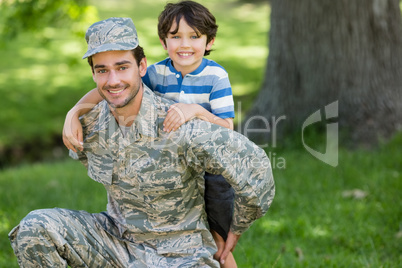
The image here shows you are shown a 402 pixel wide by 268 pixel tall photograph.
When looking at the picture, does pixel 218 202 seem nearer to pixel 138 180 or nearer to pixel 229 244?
pixel 229 244

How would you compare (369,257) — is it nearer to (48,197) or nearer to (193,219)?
(193,219)

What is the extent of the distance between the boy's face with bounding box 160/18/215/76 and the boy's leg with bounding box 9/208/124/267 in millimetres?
1039

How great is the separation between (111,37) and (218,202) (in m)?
1.12

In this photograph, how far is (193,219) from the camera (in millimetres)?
3201

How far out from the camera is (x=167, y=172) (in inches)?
121

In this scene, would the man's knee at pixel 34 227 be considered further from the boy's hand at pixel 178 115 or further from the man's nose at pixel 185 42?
the man's nose at pixel 185 42

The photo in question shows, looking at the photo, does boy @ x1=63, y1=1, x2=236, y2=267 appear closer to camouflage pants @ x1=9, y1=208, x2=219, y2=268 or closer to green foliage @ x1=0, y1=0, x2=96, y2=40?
Result: camouflage pants @ x1=9, y1=208, x2=219, y2=268

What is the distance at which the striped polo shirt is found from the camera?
3141 mm

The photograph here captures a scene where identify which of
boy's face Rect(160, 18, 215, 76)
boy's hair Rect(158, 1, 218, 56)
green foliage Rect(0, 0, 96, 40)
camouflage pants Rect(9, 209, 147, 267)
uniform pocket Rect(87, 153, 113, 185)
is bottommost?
camouflage pants Rect(9, 209, 147, 267)

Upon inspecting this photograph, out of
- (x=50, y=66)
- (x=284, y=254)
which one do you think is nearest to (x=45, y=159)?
(x=50, y=66)

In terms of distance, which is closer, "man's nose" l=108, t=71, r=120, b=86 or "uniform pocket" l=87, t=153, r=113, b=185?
"man's nose" l=108, t=71, r=120, b=86

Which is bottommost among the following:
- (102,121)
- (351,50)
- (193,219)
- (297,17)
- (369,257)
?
(369,257)

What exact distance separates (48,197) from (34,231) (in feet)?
9.52

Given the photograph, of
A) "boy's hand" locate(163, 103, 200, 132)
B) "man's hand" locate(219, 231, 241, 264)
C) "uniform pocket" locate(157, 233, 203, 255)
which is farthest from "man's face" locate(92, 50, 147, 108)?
"man's hand" locate(219, 231, 241, 264)
